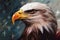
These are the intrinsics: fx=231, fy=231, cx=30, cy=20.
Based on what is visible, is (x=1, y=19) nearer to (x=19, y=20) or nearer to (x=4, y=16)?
(x=4, y=16)

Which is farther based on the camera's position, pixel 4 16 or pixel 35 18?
pixel 4 16

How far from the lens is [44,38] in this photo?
3.77ft

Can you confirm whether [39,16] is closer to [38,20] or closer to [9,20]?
[38,20]

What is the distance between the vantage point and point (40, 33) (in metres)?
1.15

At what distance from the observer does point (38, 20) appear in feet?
3.74

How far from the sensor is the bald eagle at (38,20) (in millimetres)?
1128

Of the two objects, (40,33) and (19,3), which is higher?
(19,3)

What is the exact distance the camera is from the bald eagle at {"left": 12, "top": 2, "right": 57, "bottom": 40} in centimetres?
113

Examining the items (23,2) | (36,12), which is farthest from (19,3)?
(36,12)

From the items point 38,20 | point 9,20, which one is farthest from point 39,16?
point 9,20

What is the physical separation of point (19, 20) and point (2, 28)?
0.47 ft

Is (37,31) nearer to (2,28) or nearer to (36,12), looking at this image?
(36,12)

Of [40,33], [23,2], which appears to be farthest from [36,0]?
[40,33]

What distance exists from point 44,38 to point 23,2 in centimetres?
22
